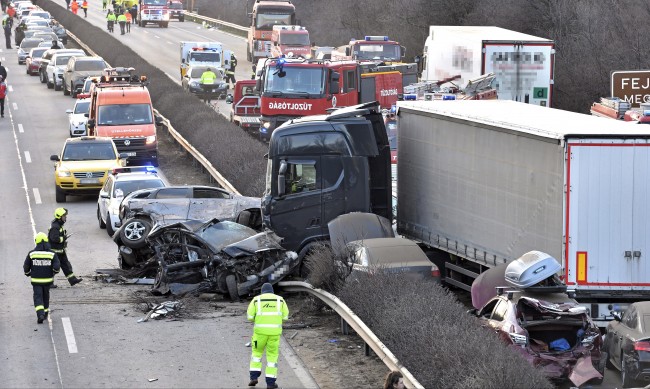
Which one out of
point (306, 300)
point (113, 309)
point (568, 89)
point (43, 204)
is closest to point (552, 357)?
point (306, 300)

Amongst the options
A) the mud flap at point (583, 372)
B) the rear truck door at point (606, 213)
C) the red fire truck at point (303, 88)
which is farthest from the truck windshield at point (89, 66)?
the mud flap at point (583, 372)

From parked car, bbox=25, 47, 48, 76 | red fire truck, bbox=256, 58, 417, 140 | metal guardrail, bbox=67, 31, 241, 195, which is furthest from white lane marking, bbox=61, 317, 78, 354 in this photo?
parked car, bbox=25, 47, 48, 76

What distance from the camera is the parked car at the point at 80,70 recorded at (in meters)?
50.2

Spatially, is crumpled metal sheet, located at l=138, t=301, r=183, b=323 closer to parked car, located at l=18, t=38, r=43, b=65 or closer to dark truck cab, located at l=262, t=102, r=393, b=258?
dark truck cab, located at l=262, t=102, r=393, b=258

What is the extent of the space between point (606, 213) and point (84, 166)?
704 inches

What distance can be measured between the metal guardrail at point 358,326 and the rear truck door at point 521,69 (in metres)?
16.5

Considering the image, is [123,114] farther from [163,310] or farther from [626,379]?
[626,379]

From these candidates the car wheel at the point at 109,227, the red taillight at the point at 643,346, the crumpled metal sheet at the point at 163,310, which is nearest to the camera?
the red taillight at the point at 643,346

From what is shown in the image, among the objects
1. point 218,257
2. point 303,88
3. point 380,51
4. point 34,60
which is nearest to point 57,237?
point 218,257

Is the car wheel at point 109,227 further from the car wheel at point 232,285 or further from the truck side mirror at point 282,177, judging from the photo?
the car wheel at point 232,285

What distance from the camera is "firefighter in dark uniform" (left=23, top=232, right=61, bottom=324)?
1702 centimetres

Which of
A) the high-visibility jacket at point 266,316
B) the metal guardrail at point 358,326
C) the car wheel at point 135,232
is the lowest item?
the metal guardrail at point 358,326

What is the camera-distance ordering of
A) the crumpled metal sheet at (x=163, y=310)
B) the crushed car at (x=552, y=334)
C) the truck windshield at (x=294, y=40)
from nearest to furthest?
the crushed car at (x=552, y=334) < the crumpled metal sheet at (x=163, y=310) < the truck windshield at (x=294, y=40)

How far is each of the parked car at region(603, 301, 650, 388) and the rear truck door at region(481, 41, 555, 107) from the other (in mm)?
18685
